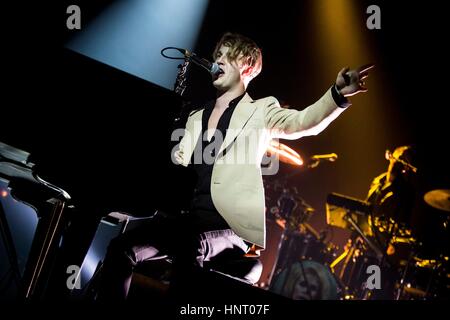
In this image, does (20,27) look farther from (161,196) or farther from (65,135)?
(161,196)

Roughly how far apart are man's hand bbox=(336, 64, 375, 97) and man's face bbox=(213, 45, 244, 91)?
849 mm

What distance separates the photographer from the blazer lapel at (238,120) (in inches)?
109

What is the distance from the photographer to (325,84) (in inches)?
282

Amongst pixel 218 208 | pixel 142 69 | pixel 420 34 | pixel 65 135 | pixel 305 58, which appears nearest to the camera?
pixel 65 135

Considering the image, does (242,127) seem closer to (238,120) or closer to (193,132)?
(238,120)

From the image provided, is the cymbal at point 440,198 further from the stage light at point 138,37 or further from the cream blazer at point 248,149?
the stage light at point 138,37

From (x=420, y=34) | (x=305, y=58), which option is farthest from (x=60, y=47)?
(x=420, y=34)

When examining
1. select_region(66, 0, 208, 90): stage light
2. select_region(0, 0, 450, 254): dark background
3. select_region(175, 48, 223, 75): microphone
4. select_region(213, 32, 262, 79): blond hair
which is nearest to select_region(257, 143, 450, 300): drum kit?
select_region(0, 0, 450, 254): dark background

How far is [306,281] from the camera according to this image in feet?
17.6

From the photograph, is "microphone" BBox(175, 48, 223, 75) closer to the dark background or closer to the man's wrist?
the dark background

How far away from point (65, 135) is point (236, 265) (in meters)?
1.28

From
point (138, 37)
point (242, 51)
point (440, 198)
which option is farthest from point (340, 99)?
point (138, 37)

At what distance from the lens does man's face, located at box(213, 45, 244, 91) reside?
3.01 metres

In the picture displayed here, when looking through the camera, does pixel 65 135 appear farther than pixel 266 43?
No
